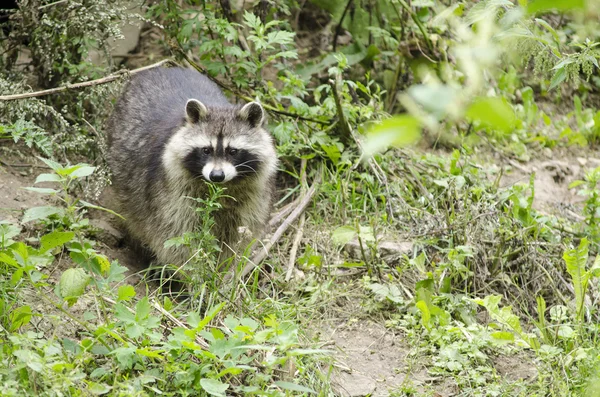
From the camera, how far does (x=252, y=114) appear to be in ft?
13.6

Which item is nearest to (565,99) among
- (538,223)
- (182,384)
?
(538,223)

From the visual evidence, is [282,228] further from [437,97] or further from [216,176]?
[437,97]

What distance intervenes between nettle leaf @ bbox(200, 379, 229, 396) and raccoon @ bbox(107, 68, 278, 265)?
1172 mm

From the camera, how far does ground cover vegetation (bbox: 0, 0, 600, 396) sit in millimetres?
2895

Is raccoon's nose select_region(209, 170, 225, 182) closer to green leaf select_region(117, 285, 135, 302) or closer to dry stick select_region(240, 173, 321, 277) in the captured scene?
dry stick select_region(240, 173, 321, 277)

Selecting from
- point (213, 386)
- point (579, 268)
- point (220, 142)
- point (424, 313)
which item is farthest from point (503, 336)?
point (220, 142)

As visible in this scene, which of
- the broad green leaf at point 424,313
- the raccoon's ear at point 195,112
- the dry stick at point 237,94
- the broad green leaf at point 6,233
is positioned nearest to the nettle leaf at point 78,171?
the broad green leaf at point 6,233

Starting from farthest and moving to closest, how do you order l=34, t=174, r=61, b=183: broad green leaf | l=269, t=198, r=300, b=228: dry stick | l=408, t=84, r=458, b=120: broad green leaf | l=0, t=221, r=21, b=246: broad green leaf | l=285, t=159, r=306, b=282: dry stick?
1. l=269, t=198, r=300, b=228: dry stick
2. l=285, t=159, r=306, b=282: dry stick
3. l=0, t=221, r=21, b=246: broad green leaf
4. l=34, t=174, r=61, b=183: broad green leaf
5. l=408, t=84, r=458, b=120: broad green leaf

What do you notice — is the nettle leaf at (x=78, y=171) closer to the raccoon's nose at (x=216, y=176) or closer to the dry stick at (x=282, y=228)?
the raccoon's nose at (x=216, y=176)

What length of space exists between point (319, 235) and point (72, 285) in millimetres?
1957

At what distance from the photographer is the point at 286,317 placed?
3.63 metres

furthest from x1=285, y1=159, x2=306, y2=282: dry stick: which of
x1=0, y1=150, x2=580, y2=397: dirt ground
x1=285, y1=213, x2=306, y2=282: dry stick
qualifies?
x1=0, y1=150, x2=580, y2=397: dirt ground

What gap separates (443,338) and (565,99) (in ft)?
13.6

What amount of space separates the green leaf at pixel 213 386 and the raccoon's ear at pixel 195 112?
1.73 metres
